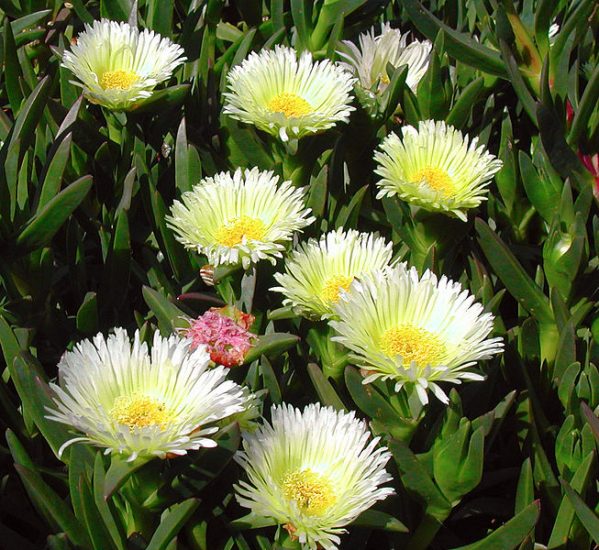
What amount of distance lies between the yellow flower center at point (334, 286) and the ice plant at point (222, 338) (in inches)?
4.1

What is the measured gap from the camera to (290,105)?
1.10 metres

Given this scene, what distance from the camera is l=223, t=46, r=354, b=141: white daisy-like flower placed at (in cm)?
100

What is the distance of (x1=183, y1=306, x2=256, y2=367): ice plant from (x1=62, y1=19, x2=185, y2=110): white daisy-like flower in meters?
0.36

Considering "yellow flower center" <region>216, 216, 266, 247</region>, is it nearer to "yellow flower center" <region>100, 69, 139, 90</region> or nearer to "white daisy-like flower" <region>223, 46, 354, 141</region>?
"white daisy-like flower" <region>223, 46, 354, 141</region>

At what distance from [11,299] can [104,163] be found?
233 mm

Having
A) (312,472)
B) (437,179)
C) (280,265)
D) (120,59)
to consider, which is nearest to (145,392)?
(312,472)

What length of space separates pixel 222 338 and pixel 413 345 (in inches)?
6.8

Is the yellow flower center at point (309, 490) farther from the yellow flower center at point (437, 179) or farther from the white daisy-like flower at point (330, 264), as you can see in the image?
the yellow flower center at point (437, 179)

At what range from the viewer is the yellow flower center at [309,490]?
691 millimetres

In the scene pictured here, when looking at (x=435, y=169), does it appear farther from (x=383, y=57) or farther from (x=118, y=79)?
(x=118, y=79)

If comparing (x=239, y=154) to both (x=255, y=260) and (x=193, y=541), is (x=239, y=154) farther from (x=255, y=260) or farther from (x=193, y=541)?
(x=193, y=541)

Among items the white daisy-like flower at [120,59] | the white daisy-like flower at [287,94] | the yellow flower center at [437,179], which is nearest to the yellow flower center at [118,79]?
the white daisy-like flower at [120,59]

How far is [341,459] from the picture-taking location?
0.71 meters

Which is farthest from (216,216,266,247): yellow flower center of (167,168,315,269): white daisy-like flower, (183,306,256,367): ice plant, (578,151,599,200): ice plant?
(578,151,599,200): ice plant
